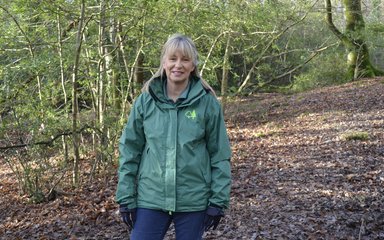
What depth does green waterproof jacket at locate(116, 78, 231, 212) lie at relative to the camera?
2635mm

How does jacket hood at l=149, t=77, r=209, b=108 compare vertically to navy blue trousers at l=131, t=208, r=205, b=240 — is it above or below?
above

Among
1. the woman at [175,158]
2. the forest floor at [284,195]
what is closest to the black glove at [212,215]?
the woman at [175,158]

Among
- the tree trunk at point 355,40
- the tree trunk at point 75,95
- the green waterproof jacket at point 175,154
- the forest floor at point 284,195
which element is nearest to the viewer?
the green waterproof jacket at point 175,154

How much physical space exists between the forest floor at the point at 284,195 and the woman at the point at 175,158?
8.01 ft

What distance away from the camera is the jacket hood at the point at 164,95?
8.83ft

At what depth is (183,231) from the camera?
2668mm

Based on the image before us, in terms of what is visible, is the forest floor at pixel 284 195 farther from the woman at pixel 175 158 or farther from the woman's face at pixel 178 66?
the woman's face at pixel 178 66

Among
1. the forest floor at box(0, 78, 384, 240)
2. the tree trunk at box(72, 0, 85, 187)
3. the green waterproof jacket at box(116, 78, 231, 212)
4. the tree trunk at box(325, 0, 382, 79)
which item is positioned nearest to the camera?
the green waterproof jacket at box(116, 78, 231, 212)

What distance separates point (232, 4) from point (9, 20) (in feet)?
15.2

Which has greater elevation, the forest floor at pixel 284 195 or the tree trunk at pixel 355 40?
the tree trunk at pixel 355 40

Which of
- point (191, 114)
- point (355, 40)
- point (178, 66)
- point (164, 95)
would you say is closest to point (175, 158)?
point (191, 114)

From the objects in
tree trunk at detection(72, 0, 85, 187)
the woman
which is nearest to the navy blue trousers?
the woman

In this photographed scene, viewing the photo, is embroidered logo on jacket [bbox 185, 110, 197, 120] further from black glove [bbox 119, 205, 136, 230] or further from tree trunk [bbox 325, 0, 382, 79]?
tree trunk [bbox 325, 0, 382, 79]

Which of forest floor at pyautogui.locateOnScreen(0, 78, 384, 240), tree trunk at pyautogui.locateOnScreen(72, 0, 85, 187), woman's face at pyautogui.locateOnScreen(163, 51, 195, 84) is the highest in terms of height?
woman's face at pyautogui.locateOnScreen(163, 51, 195, 84)
